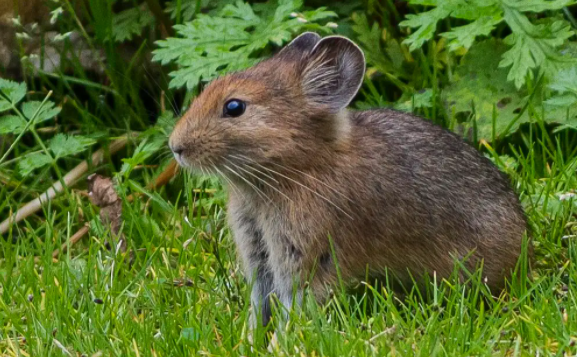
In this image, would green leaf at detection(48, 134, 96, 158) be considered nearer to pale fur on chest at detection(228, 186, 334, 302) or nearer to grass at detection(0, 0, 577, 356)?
grass at detection(0, 0, 577, 356)

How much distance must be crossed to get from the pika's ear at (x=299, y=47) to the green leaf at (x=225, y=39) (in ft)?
2.65

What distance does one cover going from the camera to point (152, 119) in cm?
714

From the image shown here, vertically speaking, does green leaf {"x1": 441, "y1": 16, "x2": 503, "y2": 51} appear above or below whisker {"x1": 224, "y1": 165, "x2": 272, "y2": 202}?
above

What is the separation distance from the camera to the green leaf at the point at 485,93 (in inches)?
243

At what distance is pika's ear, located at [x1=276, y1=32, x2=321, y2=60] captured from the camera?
491cm

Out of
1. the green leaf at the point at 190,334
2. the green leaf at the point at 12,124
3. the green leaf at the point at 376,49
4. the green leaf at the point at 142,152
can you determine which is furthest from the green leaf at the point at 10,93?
the green leaf at the point at 190,334

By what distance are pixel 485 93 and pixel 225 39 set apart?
61.2 inches

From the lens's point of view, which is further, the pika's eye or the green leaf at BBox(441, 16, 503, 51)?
the green leaf at BBox(441, 16, 503, 51)

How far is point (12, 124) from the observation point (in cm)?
615

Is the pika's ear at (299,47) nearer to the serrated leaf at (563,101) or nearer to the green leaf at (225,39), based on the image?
the green leaf at (225,39)

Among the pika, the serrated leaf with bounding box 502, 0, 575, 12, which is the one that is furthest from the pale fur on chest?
the serrated leaf with bounding box 502, 0, 575, 12

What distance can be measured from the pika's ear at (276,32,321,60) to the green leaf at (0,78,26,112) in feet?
6.02

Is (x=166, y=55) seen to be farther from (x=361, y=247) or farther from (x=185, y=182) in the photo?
(x=361, y=247)

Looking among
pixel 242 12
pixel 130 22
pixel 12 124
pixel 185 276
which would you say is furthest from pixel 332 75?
pixel 130 22
